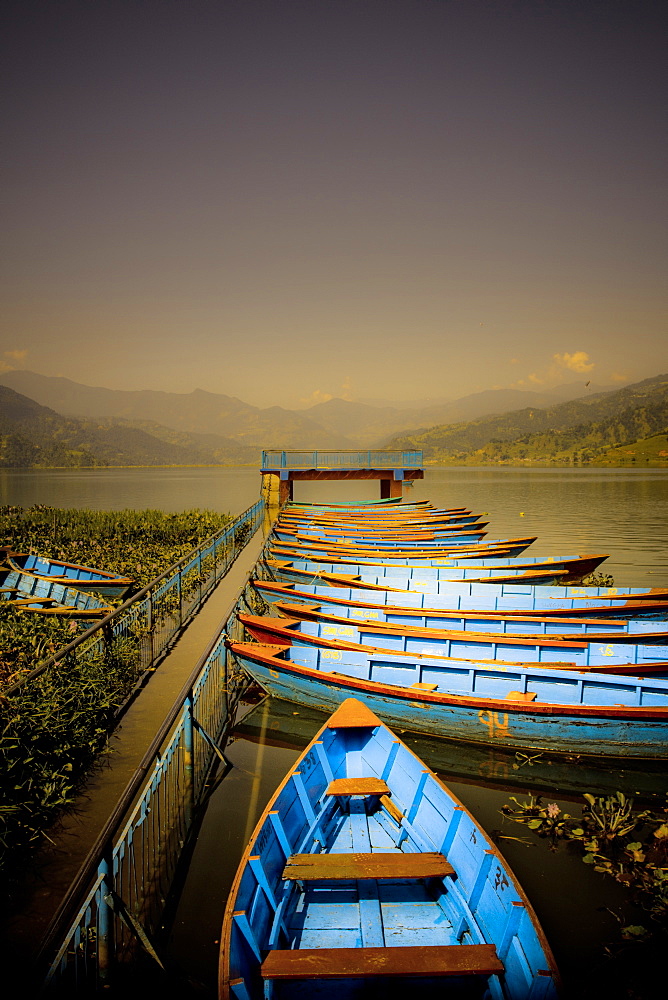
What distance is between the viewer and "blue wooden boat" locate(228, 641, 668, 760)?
302 inches

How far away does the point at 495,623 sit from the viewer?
457 inches

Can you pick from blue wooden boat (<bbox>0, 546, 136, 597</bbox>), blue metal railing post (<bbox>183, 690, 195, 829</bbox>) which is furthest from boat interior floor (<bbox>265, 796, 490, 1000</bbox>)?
blue wooden boat (<bbox>0, 546, 136, 597</bbox>)

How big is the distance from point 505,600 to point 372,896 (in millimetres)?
9552

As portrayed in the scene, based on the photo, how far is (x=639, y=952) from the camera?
16.5 feet

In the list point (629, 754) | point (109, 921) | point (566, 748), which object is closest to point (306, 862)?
point (109, 921)

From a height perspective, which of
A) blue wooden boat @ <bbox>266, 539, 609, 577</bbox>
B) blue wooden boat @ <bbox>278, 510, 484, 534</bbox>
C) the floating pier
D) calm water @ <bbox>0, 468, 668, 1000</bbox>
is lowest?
calm water @ <bbox>0, 468, 668, 1000</bbox>

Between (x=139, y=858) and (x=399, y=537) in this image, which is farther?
(x=399, y=537)

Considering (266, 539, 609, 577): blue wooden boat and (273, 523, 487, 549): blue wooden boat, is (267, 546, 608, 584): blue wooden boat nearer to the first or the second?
(266, 539, 609, 577): blue wooden boat

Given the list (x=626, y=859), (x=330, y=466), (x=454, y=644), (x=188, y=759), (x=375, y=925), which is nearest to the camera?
(x=375, y=925)

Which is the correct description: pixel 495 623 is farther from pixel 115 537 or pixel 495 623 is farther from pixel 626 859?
pixel 115 537

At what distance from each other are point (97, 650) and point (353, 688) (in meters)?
4.23

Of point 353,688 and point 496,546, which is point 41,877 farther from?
point 496,546

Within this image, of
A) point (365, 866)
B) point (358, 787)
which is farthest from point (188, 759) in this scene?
point (365, 866)

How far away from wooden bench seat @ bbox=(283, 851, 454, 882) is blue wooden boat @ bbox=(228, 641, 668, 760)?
3.64m
